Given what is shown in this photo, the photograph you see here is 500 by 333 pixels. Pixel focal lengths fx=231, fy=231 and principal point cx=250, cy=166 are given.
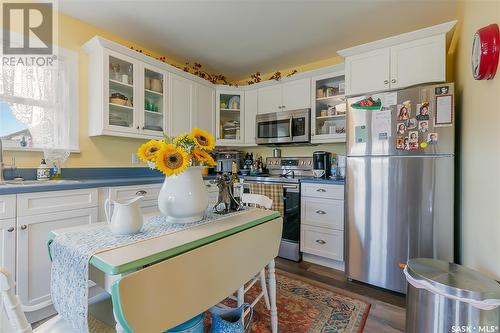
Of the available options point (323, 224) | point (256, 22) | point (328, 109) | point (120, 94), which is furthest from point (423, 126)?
point (120, 94)

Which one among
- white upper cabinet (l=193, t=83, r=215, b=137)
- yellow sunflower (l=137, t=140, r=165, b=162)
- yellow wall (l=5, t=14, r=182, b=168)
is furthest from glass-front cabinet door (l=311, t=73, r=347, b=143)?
yellow wall (l=5, t=14, r=182, b=168)

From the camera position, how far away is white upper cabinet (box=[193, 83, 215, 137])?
125 inches

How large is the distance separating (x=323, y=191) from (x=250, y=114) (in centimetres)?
164

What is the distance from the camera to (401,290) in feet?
6.36

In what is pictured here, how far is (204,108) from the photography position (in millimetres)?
3273

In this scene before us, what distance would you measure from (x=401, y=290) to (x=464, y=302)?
45.0 inches

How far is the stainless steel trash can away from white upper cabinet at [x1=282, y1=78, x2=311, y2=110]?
2230 millimetres

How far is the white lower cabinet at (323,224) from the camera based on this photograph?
238 cm

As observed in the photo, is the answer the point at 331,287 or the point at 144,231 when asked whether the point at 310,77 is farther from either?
the point at 144,231

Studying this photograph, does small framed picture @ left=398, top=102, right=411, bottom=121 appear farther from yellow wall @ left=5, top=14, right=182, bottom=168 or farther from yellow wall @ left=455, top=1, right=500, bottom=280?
yellow wall @ left=5, top=14, right=182, bottom=168

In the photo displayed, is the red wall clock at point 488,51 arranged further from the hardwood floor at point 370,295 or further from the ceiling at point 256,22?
the hardwood floor at point 370,295

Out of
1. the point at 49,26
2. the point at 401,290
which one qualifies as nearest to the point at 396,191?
the point at 401,290

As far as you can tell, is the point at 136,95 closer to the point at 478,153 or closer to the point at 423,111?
the point at 423,111

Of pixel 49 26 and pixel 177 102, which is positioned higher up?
pixel 49 26
